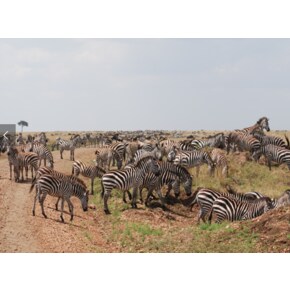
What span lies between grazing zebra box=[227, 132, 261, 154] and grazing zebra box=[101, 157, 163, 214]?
10306 mm

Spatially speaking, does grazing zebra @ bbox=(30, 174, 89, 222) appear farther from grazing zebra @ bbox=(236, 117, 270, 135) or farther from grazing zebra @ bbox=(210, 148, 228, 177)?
grazing zebra @ bbox=(236, 117, 270, 135)

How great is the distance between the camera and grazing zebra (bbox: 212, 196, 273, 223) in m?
13.3

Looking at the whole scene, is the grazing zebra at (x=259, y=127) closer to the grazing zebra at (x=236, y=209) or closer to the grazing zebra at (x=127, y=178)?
the grazing zebra at (x=127, y=178)

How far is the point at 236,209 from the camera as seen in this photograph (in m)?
13.4

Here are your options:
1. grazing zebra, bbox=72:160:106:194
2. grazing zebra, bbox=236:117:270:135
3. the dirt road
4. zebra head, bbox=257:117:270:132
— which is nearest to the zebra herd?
grazing zebra, bbox=72:160:106:194

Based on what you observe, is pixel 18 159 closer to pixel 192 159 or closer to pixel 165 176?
pixel 165 176

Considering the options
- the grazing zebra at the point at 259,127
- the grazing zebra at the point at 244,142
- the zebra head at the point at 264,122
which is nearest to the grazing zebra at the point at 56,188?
the grazing zebra at the point at 244,142

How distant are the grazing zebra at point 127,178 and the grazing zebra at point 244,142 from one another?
1031cm

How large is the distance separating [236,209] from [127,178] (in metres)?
4.62

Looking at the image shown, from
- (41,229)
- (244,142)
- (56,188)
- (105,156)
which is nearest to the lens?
(41,229)

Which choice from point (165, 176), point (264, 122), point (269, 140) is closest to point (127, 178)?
point (165, 176)

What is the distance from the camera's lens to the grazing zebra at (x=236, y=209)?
13312 millimetres

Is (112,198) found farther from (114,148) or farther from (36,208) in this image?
(114,148)

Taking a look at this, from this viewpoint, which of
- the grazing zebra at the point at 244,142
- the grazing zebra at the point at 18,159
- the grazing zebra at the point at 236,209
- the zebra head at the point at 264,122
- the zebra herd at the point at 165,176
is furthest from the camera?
the zebra head at the point at 264,122
